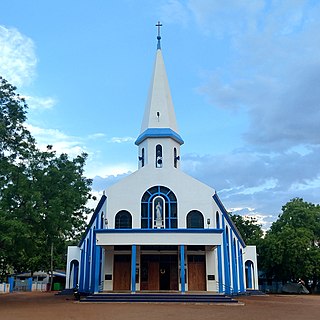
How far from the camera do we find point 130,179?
24969 mm

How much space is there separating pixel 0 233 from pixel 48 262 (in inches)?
1156

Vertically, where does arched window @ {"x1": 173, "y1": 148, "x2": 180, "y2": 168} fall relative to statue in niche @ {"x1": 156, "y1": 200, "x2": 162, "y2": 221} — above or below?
above

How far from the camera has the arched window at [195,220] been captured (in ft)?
79.2

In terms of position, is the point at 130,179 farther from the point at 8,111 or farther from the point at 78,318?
the point at 78,318

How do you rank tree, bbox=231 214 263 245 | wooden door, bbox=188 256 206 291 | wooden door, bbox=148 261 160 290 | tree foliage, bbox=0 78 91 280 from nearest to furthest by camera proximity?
tree foliage, bbox=0 78 91 280
wooden door, bbox=188 256 206 291
wooden door, bbox=148 261 160 290
tree, bbox=231 214 263 245

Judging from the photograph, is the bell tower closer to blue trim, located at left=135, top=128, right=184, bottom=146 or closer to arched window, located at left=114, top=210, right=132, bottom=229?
blue trim, located at left=135, top=128, right=184, bottom=146

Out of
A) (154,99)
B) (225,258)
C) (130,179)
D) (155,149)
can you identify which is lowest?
(225,258)

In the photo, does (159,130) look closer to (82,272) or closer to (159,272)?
(159,272)

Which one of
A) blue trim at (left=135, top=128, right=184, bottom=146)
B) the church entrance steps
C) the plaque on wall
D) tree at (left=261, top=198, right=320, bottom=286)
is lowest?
the church entrance steps

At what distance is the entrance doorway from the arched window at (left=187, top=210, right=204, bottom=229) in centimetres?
208

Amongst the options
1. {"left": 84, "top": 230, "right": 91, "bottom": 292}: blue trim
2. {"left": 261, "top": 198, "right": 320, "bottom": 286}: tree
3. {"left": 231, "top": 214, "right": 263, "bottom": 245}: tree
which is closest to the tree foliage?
{"left": 84, "top": 230, "right": 91, "bottom": 292}: blue trim

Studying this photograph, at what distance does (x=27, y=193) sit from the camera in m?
18.9

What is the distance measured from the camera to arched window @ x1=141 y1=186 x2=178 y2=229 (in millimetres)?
24125

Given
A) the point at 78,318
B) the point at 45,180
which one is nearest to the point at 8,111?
the point at 45,180
